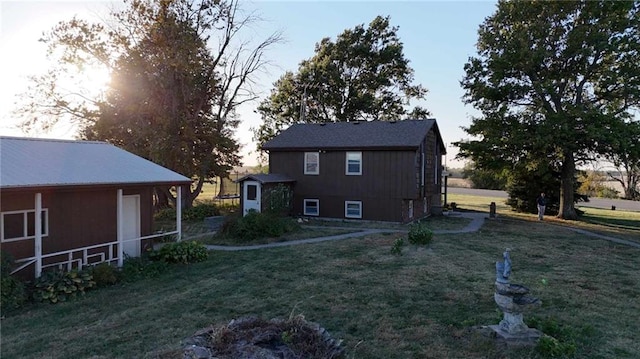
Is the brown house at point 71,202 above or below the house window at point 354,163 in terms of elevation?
below

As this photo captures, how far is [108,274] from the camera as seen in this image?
30.9 ft

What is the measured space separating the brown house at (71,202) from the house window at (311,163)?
935 cm

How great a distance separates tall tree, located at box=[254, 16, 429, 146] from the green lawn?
916 inches

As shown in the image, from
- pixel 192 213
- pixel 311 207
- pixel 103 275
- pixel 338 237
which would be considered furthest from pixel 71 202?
pixel 311 207

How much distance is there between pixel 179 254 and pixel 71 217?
9.47ft

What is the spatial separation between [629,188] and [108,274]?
170 ft

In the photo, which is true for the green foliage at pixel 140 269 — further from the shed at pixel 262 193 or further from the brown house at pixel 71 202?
the shed at pixel 262 193

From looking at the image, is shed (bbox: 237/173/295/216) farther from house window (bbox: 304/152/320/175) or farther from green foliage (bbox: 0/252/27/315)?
green foliage (bbox: 0/252/27/315)

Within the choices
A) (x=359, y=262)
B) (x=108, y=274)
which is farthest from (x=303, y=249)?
(x=108, y=274)

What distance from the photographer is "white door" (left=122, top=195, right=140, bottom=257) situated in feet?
38.3

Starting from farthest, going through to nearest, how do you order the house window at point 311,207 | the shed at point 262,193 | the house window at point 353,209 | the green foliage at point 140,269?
the house window at point 311,207, the house window at point 353,209, the shed at point 262,193, the green foliage at point 140,269

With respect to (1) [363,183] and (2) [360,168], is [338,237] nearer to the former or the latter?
(1) [363,183]

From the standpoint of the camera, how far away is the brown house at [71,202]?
870 cm

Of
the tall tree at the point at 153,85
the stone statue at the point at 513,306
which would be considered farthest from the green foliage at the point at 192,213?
the stone statue at the point at 513,306
